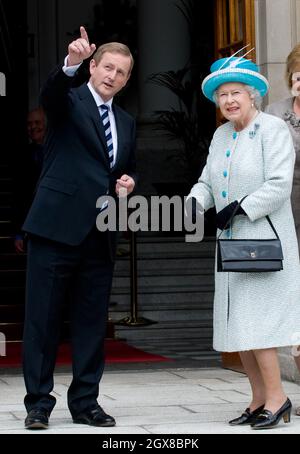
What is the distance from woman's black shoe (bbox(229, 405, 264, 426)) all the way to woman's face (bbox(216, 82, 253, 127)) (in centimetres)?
138

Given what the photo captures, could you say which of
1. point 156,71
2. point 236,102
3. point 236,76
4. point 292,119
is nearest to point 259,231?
point 236,102

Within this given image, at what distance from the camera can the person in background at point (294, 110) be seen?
6105 millimetres

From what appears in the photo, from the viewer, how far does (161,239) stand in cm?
1422

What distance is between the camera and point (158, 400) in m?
6.78

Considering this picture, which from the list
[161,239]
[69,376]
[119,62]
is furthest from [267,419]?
[161,239]

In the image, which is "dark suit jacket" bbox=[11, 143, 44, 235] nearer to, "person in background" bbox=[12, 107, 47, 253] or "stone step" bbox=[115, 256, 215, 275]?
"person in background" bbox=[12, 107, 47, 253]

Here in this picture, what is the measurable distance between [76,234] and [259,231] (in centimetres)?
86

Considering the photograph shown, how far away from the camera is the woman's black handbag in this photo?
18.2 ft

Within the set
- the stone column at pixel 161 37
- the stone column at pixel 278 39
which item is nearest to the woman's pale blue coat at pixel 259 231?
the stone column at pixel 278 39

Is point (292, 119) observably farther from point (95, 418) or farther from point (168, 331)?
point (168, 331)

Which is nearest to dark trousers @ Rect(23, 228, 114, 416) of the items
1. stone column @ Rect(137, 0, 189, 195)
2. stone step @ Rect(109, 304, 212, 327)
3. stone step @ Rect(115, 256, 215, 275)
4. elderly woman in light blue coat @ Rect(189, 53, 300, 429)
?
elderly woman in light blue coat @ Rect(189, 53, 300, 429)

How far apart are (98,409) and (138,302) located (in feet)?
23.0

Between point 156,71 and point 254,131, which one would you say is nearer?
point 254,131
